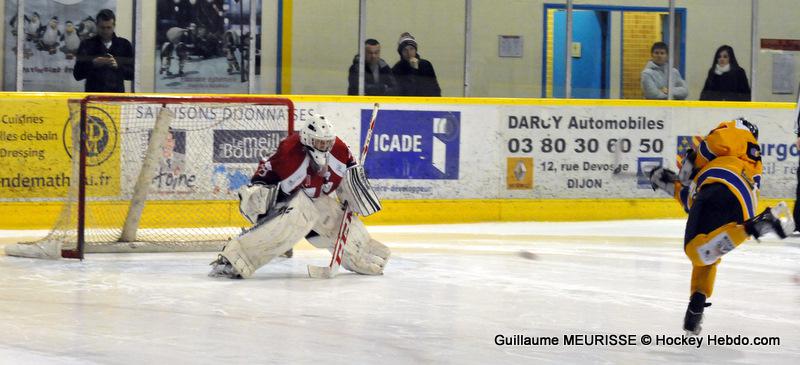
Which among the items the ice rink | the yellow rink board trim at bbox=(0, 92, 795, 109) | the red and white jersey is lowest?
the ice rink

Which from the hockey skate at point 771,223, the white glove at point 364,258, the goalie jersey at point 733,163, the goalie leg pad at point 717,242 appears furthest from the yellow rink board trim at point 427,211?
the hockey skate at point 771,223

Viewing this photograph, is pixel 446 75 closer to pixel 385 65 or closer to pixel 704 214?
pixel 385 65

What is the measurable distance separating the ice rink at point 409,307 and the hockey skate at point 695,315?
0.27 feet

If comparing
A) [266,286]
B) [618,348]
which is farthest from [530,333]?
[266,286]

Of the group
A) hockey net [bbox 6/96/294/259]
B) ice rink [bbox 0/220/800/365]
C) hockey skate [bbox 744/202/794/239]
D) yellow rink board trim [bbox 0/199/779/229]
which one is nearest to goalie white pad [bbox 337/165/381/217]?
ice rink [bbox 0/220/800/365]

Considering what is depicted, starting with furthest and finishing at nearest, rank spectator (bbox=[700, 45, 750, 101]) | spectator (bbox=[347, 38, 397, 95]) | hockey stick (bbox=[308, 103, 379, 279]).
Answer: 1. spectator (bbox=[700, 45, 750, 101])
2. spectator (bbox=[347, 38, 397, 95])
3. hockey stick (bbox=[308, 103, 379, 279])

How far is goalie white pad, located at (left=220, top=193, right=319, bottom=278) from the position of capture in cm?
684

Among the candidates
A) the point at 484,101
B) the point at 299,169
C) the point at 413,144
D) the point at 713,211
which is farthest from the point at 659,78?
the point at 713,211

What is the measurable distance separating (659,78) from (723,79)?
1.83ft

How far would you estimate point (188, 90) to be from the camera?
944cm

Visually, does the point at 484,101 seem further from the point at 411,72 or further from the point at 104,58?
the point at 104,58

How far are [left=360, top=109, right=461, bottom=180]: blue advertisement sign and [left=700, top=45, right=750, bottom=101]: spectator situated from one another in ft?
7.31

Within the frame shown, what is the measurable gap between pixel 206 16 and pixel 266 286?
3.43 meters

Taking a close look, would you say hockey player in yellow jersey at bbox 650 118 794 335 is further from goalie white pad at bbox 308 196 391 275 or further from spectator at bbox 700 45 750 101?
spectator at bbox 700 45 750 101
